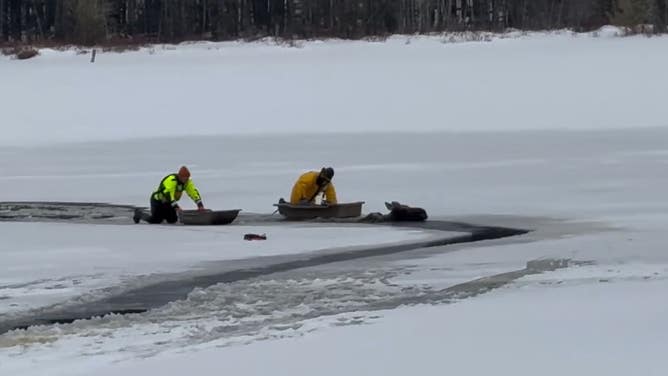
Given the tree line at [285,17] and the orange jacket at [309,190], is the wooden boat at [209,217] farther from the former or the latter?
the tree line at [285,17]

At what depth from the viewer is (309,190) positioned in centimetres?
1783

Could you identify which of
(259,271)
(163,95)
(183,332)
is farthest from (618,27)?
(183,332)

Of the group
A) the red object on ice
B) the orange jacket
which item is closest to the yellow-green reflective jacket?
the orange jacket

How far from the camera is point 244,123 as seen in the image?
3133 centimetres

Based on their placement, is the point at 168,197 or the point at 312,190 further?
the point at 312,190

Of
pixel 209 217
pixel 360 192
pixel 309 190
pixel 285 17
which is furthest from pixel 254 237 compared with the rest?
pixel 285 17

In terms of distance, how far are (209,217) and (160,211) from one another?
2.64 ft

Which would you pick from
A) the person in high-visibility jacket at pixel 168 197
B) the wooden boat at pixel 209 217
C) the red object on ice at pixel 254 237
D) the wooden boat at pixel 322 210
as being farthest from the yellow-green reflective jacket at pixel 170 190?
the red object on ice at pixel 254 237

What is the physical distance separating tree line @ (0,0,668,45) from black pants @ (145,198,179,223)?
28.9 meters

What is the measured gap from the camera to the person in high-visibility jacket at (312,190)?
58.1ft

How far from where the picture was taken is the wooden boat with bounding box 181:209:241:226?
55.7 ft

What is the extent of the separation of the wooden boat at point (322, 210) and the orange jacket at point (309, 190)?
0.29 meters

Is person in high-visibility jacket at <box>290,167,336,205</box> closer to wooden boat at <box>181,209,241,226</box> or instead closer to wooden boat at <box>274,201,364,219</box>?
wooden boat at <box>274,201,364,219</box>

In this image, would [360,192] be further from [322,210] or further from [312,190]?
[322,210]
